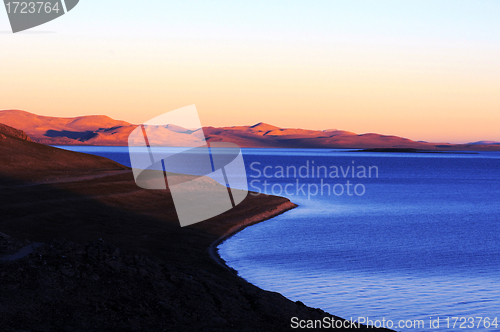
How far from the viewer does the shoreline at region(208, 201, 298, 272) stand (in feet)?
71.1

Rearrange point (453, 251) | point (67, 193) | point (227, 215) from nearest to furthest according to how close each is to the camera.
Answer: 1. point (453, 251)
2. point (67, 193)
3. point (227, 215)

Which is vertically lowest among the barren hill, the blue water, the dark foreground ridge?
the blue water

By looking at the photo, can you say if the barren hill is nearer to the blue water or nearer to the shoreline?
the shoreline

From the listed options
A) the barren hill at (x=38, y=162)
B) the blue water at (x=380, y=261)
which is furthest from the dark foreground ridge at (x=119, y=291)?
the barren hill at (x=38, y=162)

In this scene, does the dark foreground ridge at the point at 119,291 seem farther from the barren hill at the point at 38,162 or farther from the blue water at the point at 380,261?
the barren hill at the point at 38,162

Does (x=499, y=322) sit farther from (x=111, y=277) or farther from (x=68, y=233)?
(x=68, y=233)

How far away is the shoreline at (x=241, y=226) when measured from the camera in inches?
853

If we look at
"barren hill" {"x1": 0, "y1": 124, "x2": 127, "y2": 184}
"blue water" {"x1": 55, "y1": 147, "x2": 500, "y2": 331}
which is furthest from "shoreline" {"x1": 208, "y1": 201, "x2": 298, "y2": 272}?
"barren hill" {"x1": 0, "y1": 124, "x2": 127, "y2": 184}

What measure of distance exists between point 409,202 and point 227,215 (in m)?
26.2

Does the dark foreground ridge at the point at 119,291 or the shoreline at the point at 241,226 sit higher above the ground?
the dark foreground ridge at the point at 119,291

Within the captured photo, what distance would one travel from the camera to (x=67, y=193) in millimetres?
32531

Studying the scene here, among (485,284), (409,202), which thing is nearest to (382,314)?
(485,284)

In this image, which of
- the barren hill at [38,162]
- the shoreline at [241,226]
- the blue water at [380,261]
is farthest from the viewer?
the barren hill at [38,162]

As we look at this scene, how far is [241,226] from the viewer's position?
32281mm
